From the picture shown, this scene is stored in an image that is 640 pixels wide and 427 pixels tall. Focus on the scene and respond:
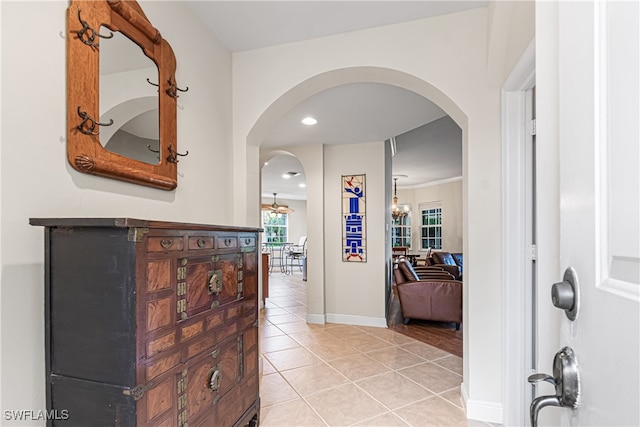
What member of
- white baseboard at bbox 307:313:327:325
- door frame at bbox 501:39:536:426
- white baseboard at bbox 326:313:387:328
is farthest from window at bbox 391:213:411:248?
door frame at bbox 501:39:536:426

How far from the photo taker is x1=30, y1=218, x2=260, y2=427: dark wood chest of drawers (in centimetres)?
104

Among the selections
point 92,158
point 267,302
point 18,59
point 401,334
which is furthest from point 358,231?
point 18,59

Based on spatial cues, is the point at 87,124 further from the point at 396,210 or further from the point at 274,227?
the point at 274,227

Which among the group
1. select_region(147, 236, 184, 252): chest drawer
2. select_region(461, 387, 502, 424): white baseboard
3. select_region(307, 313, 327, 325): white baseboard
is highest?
select_region(147, 236, 184, 252): chest drawer

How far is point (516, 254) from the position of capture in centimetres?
195

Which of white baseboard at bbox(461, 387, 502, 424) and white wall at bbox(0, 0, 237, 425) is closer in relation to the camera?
white wall at bbox(0, 0, 237, 425)

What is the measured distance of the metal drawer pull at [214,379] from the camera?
1.44 meters

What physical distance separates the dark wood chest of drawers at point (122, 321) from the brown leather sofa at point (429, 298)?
135 inches

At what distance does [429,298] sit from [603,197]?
4.10m

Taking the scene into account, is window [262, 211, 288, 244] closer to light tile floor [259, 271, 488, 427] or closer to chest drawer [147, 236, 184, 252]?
light tile floor [259, 271, 488, 427]

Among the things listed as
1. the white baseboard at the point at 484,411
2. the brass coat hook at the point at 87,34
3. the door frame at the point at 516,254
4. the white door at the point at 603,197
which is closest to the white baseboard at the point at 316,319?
the white baseboard at the point at 484,411

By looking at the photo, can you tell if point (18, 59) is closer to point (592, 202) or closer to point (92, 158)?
point (92, 158)

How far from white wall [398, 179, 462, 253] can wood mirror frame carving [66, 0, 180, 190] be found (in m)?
8.02

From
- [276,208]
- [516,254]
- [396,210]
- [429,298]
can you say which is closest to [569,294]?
[516,254]
